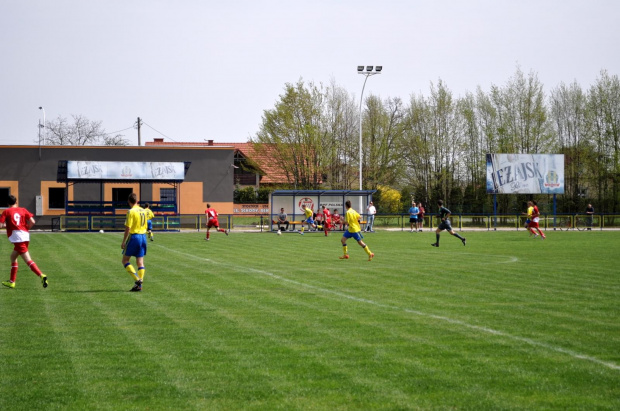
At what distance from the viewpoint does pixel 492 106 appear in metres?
58.8

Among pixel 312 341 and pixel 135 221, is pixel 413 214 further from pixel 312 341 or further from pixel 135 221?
pixel 312 341

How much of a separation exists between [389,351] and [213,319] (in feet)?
10.1

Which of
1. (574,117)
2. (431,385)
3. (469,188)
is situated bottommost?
(431,385)

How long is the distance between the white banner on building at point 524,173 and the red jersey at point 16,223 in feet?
129

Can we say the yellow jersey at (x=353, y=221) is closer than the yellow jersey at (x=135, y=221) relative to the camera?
No

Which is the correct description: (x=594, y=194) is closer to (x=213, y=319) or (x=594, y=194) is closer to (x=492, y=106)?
(x=492, y=106)

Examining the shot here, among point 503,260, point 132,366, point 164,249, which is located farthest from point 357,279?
point 164,249

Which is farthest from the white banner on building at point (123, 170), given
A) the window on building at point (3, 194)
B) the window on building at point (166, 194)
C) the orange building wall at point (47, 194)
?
the window on building at point (3, 194)

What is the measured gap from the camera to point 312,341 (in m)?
7.87

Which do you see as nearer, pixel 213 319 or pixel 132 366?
pixel 132 366

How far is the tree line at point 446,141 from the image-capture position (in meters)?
55.6

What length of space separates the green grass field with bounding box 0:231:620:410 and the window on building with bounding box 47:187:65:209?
34.0m

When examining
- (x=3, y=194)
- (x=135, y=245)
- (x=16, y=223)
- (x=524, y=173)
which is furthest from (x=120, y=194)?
(x=135, y=245)

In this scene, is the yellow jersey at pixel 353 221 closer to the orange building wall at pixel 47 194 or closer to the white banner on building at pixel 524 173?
the white banner on building at pixel 524 173
